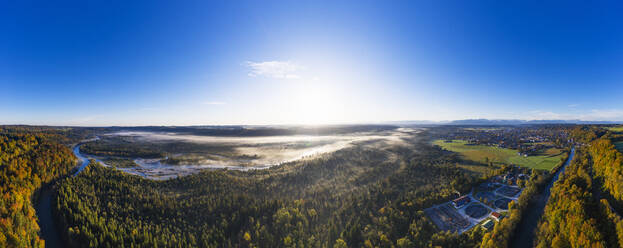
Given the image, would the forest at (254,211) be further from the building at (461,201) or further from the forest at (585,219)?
the forest at (585,219)

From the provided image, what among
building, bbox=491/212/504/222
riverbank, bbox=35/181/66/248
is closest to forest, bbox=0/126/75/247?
riverbank, bbox=35/181/66/248

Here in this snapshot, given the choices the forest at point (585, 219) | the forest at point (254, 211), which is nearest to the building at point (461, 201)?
the forest at point (254, 211)

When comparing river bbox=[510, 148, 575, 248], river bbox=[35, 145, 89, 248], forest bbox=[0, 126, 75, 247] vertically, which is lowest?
river bbox=[510, 148, 575, 248]

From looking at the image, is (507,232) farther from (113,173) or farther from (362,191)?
(113,173)

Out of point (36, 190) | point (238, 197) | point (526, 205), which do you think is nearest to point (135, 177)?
point (36, 190)

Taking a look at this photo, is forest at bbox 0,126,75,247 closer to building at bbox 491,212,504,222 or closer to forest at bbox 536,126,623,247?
building at bbox 491,212,504,222

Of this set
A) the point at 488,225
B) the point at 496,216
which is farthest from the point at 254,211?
the point at 496,216

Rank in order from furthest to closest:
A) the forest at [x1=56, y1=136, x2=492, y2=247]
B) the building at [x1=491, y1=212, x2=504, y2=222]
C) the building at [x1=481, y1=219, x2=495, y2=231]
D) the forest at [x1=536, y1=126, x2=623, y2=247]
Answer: the building at [x1=491, y1=212, x2=504, y2=222]
the building at [x1=481, y1=219, x2=495, y2=231]
the forest at [x1=56, y1=136, x2=492, y2=247]
the forest at [x1=536, y1=126, x2=623, y2=247]

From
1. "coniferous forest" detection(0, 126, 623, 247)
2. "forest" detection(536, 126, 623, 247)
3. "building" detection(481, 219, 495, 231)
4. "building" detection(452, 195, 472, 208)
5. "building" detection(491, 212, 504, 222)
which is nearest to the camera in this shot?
Answer: "forest" detection(536, 126, 623, 247)

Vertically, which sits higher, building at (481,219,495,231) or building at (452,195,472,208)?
building at (452,195,472,208)

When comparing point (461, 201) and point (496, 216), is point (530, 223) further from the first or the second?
point (461, 201)
